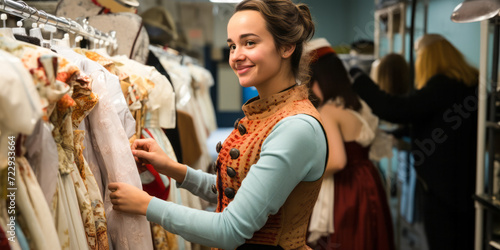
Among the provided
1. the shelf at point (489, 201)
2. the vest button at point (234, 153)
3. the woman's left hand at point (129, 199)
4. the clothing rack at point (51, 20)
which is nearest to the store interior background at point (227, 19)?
the shelf at point (489, 201)

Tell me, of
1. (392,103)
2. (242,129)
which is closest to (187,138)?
(392,103)

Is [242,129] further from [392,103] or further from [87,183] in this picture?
[392,103]

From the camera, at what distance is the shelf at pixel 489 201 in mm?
1951

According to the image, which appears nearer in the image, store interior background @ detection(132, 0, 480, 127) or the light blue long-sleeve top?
the light blue long-sleeve top

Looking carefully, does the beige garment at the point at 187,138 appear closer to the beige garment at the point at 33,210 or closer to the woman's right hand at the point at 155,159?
the woman's right hand at the point at 155,159

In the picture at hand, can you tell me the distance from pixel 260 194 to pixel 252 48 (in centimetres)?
35

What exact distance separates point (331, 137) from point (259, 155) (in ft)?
4.14

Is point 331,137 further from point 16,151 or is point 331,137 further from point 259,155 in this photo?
point 16,151

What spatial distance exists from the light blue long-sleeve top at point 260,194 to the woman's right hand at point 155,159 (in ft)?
0.74

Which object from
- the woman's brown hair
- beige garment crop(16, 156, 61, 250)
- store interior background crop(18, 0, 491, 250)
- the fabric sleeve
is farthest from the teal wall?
beige garment crop(16, 156, 61, 250)

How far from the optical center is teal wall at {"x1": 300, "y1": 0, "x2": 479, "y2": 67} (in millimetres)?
3184

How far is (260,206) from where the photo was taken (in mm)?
964

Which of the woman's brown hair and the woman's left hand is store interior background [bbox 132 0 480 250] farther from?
the woman's left hand

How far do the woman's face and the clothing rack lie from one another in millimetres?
499
